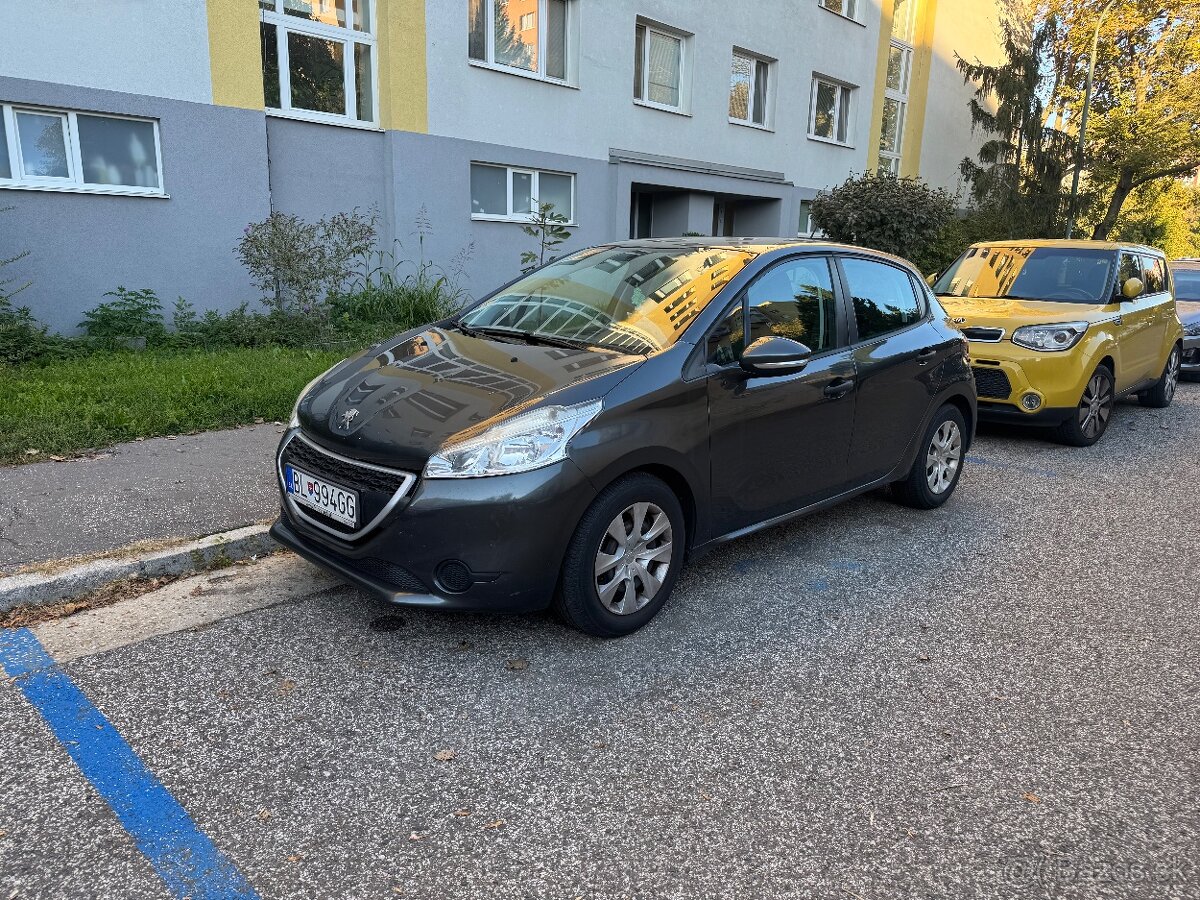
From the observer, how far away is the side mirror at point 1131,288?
7.88 metres

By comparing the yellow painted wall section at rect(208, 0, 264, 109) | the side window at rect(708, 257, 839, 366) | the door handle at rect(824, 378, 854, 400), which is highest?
the yellow painted wall section at rect(208, 0, 264, 109)

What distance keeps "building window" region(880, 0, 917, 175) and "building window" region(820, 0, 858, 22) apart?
3.43m

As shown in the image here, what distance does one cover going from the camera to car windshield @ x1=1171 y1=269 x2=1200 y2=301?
519 inches

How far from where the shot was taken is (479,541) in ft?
10.4

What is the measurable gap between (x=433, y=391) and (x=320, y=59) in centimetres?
967

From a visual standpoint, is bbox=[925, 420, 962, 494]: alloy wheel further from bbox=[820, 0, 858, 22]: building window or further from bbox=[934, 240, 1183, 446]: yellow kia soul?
bbox=[820, 0, 858, 22]: building window

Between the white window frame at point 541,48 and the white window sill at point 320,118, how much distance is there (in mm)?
2014

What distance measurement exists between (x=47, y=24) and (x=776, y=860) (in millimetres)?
10435

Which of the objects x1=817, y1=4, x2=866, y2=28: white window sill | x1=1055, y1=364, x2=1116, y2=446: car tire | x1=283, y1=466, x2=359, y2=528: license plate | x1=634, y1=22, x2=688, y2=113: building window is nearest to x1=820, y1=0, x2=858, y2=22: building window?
x1=817, y1=4, x2=866, y2=28: white window sill

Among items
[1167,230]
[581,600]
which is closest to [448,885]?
[581,600]

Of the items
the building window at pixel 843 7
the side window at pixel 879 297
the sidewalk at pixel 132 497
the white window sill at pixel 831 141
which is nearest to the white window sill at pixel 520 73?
the white window sill at pixel 831 141

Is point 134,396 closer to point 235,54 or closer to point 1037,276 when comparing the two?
point 235,54

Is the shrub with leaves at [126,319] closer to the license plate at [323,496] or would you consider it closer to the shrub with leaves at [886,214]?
the license plate at [323,496]

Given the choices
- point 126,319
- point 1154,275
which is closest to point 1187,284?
point 1154,275
